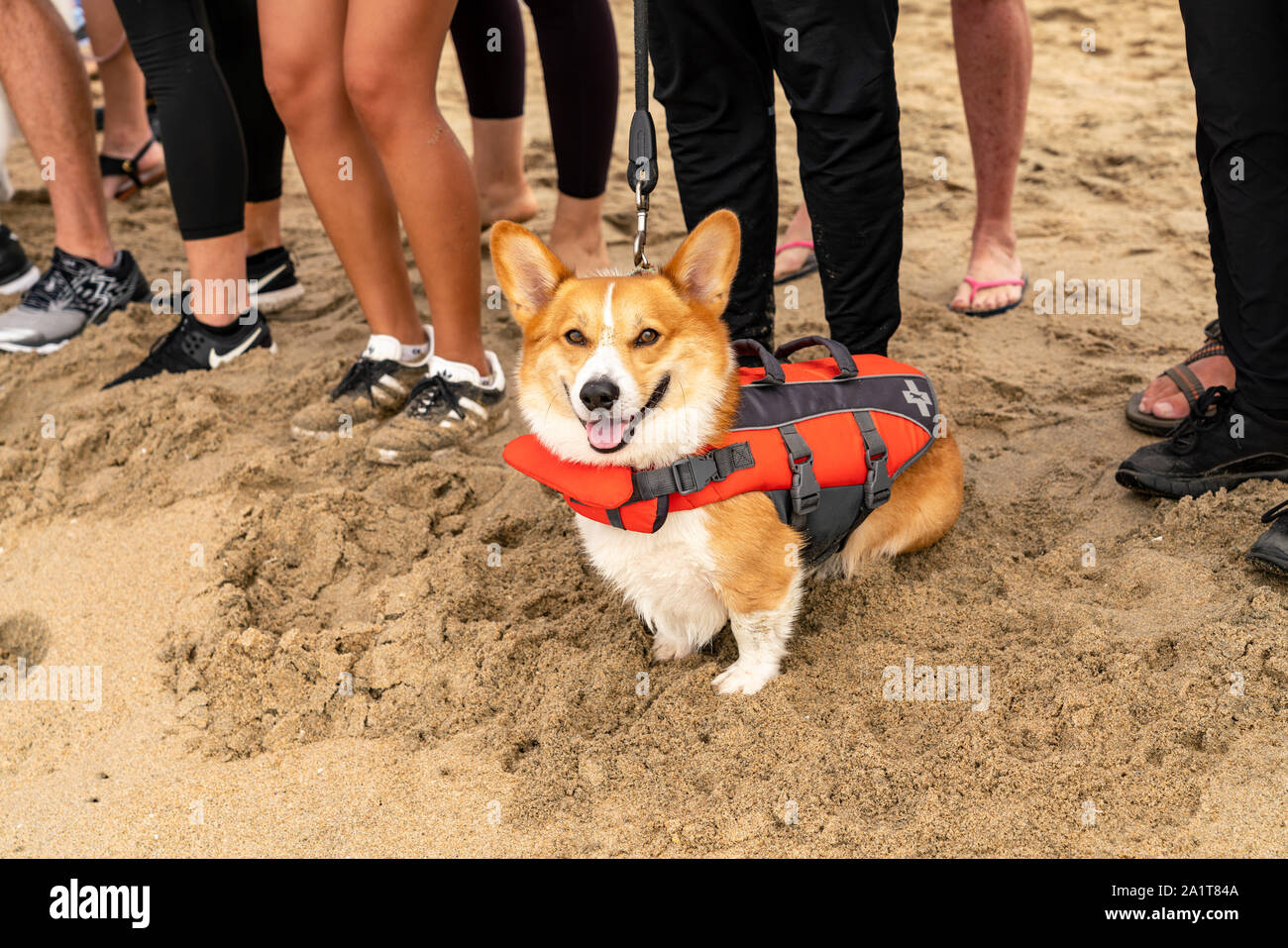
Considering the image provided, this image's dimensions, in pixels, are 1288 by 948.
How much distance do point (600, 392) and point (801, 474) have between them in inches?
18.5

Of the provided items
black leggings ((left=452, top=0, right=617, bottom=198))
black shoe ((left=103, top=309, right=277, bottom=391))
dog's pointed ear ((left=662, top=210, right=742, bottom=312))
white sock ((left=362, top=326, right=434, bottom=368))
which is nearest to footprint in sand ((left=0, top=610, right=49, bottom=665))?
black shoe ((left=103, top=309, right=277, bottom=391))

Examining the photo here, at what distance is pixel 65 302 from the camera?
3.72 metres

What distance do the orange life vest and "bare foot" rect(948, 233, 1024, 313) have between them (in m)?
1.46

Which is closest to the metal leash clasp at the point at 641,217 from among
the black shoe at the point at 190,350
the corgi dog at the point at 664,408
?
the corgi dog at the point at 664,408

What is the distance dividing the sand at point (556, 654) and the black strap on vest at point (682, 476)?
1.48 ft

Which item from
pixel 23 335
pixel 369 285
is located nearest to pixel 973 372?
pixel 369 285

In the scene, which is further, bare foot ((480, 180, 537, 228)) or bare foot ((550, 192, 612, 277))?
bare foot ((480, 180, 537, 228))

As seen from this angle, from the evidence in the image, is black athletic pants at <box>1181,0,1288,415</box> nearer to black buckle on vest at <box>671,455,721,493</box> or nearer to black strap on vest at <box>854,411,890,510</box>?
black strap on vest at <box>854,411,890,510</box>

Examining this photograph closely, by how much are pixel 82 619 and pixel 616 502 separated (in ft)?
4.66

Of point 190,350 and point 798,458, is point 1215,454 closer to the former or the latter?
point 798,458

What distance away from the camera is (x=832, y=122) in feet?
7.61

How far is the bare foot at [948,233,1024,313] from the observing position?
3.64 meters

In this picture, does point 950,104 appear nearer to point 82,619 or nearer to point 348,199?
point 348,199

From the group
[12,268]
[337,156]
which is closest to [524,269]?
[337,156]
